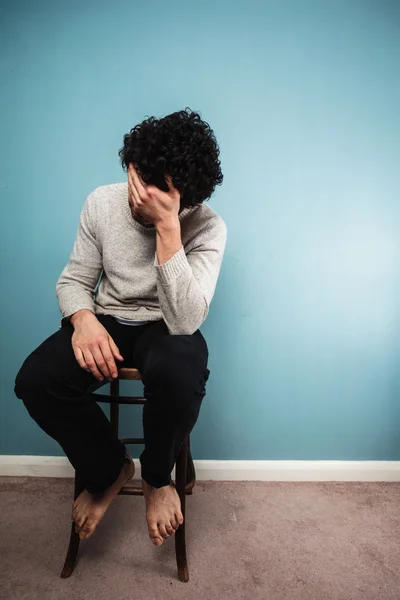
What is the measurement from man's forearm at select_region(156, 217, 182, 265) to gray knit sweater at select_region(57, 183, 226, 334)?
0.13 meters

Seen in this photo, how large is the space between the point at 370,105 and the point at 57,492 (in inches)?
76.3

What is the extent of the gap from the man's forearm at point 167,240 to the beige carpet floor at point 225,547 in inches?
33.1

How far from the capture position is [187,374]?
98cm

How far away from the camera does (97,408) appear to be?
108 cm

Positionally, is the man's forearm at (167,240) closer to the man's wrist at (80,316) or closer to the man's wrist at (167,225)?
the man's wrist at (167,225)

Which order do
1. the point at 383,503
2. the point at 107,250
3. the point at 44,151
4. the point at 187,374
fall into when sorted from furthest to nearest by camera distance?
the point at 44,151 < the point at 383,503 < the point at 107,250 < the point at 187,374

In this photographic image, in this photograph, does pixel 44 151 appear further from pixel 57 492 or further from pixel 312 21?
pixel 57 492

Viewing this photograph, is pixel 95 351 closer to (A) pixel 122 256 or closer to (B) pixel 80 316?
(B) pixel 80 316

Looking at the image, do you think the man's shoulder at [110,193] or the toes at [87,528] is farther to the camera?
the man's shoulder at [110,193]

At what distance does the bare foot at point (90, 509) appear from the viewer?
1.03 meters

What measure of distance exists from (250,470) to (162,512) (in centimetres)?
79

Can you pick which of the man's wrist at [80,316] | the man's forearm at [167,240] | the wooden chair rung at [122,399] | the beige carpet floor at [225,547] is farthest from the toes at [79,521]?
the man's forearm at [167,240]

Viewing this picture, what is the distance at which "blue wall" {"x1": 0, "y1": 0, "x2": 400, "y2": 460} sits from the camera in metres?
1.63

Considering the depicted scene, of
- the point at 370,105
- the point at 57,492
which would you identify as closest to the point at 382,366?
the point at 370,105
